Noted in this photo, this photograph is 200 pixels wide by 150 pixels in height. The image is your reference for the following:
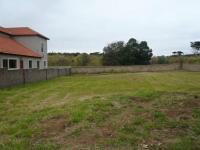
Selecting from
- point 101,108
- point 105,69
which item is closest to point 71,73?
point 105,69

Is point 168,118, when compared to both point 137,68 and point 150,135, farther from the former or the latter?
point 137,68

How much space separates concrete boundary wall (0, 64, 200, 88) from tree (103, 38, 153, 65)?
7.98m

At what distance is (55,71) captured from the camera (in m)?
30.9

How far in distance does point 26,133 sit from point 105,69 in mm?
36336

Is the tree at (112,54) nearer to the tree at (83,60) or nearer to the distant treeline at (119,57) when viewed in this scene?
the distant treeline at (119,57)

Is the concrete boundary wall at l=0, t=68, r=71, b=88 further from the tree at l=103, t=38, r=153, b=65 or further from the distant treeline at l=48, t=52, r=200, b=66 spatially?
the tree at l=103, t=38, r=153, b=65

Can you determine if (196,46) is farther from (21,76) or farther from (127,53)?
(21,76)

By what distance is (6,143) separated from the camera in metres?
5.24

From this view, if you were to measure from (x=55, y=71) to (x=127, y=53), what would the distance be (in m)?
22.5

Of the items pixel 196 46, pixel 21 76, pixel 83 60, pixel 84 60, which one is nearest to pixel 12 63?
pixel 21 76

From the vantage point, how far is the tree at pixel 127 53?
50.7 m

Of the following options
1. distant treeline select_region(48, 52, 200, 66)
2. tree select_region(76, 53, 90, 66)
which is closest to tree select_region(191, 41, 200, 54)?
distant treeline select_region(48, 52, 200, 66)

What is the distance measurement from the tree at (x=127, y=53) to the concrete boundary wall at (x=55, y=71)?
26.2 feet

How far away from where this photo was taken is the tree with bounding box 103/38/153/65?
50.7m
